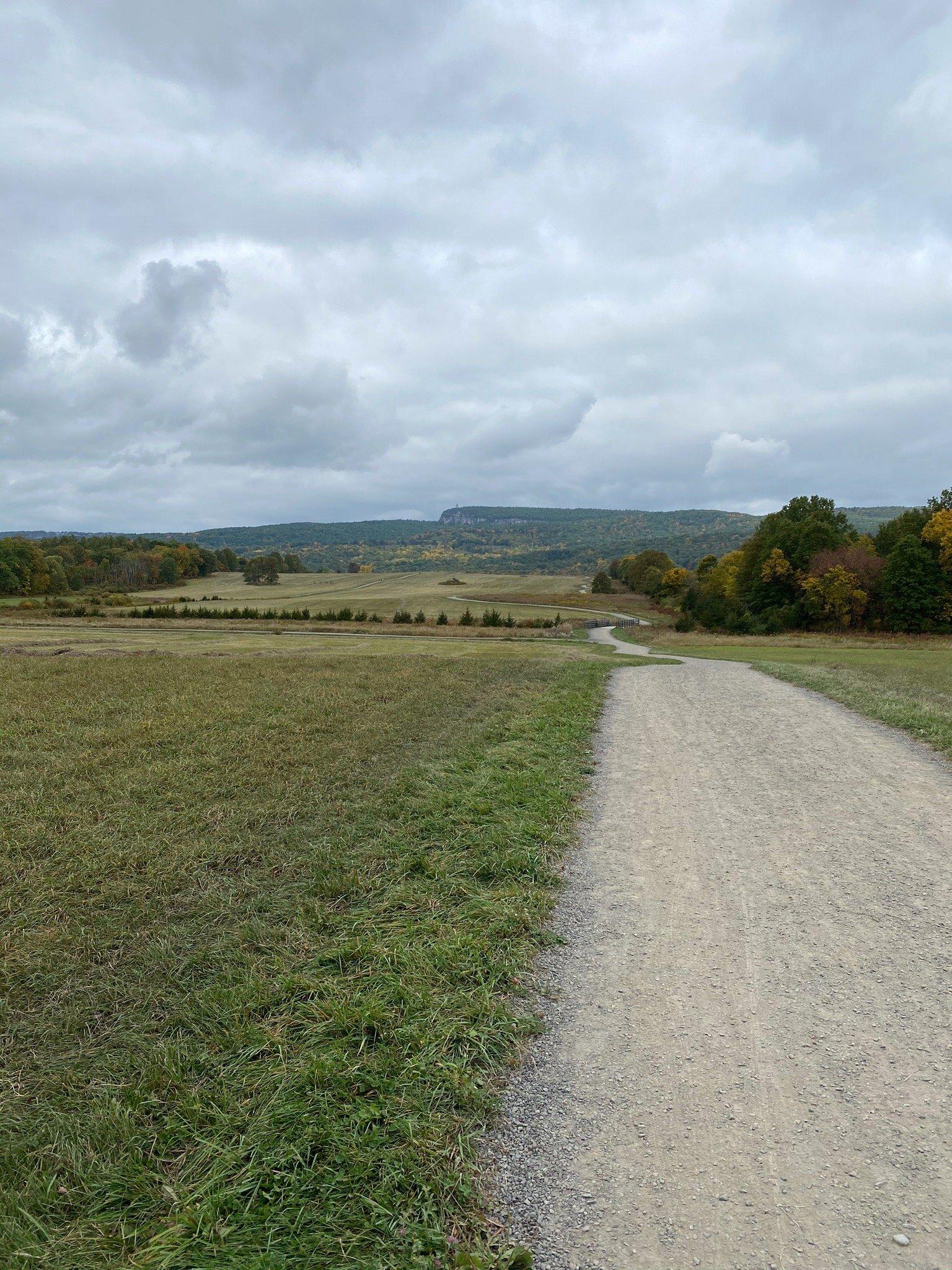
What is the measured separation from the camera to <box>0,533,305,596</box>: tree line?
99.8 meters

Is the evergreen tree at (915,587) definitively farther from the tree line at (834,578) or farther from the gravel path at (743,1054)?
the gravel path at (743,1054)

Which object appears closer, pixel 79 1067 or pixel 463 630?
pixel 79 1067

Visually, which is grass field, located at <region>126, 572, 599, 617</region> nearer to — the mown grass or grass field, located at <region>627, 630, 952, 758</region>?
grass field, located at <region>627, 630, 952, 758</region>

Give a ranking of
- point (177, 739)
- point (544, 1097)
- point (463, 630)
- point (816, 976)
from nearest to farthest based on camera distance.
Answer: point (544, 1097), point (816, 976), point (177, 739), point (463, 630)


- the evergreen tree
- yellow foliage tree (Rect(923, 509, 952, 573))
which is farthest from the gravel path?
yellow foliage tree (Rect(923, 509, 952, 573))

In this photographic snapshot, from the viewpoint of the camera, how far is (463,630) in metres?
60.7

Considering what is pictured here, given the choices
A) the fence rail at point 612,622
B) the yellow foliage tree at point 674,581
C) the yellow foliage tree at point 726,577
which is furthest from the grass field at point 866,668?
the yellow foliage tree at point 674,581

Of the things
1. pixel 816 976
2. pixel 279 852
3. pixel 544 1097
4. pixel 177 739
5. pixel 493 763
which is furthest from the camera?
pixel 177 739

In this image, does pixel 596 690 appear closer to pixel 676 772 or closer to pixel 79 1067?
pixel 676 772

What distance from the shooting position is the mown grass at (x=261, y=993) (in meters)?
2.97

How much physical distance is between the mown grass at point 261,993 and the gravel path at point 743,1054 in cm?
47

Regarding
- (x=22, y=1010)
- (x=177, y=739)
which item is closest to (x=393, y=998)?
(x=22, y=1010)

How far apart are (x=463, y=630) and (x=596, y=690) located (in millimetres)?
40778

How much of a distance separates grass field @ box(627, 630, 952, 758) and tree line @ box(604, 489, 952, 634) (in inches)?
316
